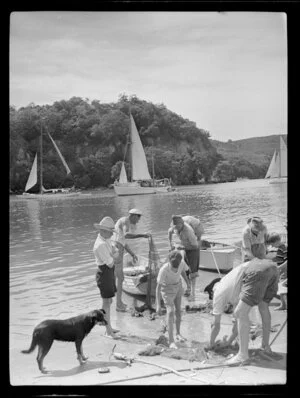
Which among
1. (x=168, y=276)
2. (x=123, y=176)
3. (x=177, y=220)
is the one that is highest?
(x=123, y=176)

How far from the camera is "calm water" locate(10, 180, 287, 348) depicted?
6.51 meters

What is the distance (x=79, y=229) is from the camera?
9125mm

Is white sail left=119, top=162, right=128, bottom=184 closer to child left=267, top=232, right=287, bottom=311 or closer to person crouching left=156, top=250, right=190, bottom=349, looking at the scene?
person crouching left=156, top=250, right=190, bottom=349

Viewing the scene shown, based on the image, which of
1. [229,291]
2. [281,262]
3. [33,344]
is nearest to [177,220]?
[281,262]

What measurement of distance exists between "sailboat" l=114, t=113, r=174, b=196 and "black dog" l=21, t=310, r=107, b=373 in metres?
2.14

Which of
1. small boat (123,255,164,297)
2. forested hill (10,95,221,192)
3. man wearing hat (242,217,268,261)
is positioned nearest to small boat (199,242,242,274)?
small boat (123,255,164,297)

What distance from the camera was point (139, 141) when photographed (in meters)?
6.53

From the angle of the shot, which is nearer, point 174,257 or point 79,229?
point 174,257

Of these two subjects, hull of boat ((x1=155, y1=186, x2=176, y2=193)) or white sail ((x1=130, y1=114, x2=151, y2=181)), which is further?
hull of boat ((x1=155, y1=186, x2=176, y2=193))

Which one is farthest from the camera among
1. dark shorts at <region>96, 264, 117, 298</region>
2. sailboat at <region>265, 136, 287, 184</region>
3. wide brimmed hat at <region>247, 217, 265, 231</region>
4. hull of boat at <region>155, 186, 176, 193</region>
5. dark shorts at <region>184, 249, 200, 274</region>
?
hull of boat at <region>155, 186, 176, 193</region>

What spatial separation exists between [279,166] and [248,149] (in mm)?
1071

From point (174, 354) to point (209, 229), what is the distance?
549 cm

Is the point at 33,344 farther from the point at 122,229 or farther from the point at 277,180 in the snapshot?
the point at 277,180
